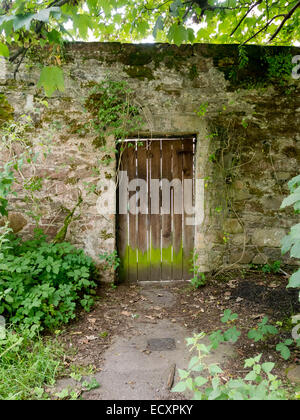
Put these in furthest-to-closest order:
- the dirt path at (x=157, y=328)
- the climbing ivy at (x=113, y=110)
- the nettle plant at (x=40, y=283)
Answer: the climbing ivy at (x=113, y=110)
the nettle plant at (x=40, y=283)
the dirt path at (x=157, y=328)

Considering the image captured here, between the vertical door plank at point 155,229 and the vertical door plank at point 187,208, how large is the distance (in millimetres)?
356

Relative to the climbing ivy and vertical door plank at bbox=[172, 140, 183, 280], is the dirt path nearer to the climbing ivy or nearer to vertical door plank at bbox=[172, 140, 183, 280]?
vertical door plank at bbox=[172, 140, 183, 280]

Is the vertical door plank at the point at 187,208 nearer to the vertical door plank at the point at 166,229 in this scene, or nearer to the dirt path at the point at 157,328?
the vertical door plank at the point at 166,229

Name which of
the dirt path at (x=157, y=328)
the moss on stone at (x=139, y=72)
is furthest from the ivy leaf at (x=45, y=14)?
the moss on stone at (x=139, y=72)

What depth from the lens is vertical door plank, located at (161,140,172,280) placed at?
167 inches

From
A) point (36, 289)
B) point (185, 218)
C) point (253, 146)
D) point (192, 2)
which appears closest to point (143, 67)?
point (192, 2)

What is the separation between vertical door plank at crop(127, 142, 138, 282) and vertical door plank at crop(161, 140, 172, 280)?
1.28 feet

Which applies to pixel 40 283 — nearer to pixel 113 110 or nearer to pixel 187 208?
pixel 187 208

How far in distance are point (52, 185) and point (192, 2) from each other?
255 cm

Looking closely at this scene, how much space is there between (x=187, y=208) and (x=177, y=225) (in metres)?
0.28

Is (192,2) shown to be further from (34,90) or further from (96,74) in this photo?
(34,90)

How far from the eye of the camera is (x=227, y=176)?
4.09 meters

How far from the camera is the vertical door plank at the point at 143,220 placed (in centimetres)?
423
